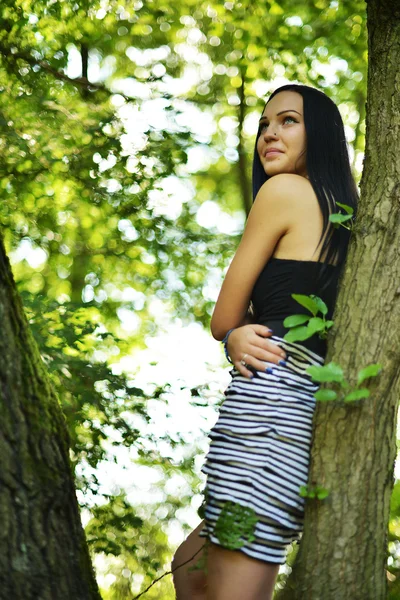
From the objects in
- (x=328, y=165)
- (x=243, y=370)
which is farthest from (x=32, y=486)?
(x=328, y=165)

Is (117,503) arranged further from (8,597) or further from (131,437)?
(8,597)

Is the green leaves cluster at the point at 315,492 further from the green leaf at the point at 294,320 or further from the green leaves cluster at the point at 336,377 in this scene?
the green leaf at the point at 294,320

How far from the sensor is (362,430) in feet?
6.59

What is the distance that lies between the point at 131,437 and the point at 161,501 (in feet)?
5.83

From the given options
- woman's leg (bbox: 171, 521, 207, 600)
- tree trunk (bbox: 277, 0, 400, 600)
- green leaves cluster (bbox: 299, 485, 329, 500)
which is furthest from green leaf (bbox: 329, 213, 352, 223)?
woman's leg (bbox: 171, 521, 207, 600)

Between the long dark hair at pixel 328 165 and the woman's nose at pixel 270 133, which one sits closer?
the long dark hair at pixel 328 165

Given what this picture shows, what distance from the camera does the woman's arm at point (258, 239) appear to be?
2283 mm

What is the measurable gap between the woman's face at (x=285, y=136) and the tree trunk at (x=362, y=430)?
1.27 feet

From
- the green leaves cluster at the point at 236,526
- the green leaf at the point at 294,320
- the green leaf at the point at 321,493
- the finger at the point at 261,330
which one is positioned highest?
the finger at the point at 261,330

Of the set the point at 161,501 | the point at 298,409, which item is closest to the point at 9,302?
the point at 298,409

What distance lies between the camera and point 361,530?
198 centimetres

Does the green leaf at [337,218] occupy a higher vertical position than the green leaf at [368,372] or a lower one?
higher

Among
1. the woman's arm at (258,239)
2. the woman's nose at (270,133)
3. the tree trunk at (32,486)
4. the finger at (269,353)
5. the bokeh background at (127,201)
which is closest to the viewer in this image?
the tree trunk at (32,486)

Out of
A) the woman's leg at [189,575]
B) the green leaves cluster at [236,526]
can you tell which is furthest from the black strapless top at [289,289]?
the woman's leg at [189,575]
